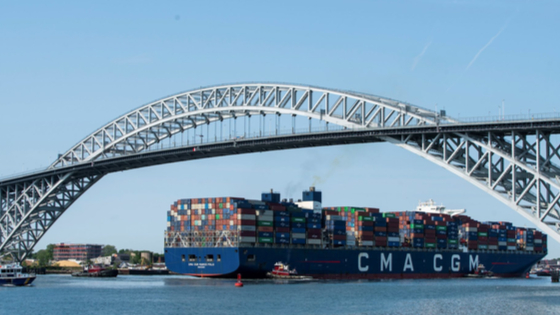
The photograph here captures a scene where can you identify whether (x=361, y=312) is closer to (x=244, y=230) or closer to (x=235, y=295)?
(x=235, y=295)

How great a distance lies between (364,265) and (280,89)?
3039 cm

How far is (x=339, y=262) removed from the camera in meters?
87.9

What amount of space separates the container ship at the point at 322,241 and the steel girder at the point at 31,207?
16.1 m

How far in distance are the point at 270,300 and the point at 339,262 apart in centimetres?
3464

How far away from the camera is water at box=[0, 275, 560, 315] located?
4812 cm

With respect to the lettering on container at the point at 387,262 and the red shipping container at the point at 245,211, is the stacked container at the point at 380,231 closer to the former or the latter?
the lettering on container at the point at 387,262

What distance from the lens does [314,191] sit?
93500 millimetres

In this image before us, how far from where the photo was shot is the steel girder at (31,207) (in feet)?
304

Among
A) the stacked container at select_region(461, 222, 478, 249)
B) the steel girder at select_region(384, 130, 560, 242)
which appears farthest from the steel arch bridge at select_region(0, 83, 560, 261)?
the stacked container at select_region(461, 222, 478, 249)

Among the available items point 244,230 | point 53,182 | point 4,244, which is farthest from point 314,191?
point 4,244

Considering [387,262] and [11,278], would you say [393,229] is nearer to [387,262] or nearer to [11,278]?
[387,262]

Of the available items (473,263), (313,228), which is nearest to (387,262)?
(313,228)

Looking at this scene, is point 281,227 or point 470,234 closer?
point 281,227

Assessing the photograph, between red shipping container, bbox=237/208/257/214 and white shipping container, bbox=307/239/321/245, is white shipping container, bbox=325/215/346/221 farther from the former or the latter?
red shipping container, bbox=237/208/257/214
